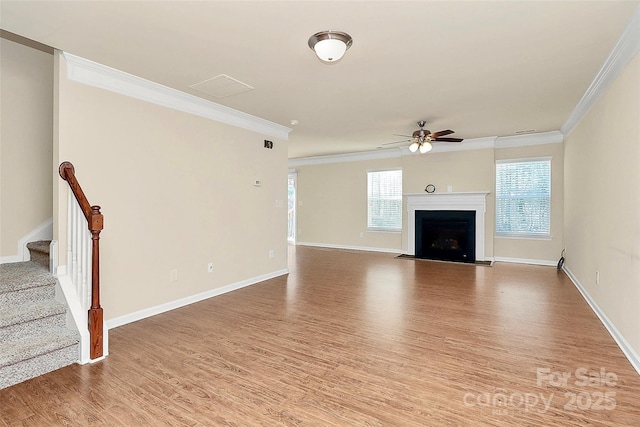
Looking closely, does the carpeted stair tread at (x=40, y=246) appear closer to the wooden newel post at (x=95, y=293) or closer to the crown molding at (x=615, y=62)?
the wooden newel post at (x=95, y=293)

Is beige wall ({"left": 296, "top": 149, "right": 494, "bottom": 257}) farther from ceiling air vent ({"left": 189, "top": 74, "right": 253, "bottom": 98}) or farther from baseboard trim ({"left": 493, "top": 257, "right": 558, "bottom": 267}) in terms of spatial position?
ceiling air vent ({"left": 189, "top": 74, "right": 253, "bottom": 98})

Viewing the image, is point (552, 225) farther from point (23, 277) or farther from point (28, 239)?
point (28, 239)

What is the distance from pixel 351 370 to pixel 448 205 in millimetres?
5453

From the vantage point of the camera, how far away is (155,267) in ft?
11.6

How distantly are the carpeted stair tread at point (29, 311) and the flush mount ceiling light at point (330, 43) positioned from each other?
288 cm

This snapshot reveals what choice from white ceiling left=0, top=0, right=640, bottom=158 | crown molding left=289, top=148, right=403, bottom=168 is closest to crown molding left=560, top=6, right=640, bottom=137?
white ceiling left=0, top=0, right=640, bottom=158

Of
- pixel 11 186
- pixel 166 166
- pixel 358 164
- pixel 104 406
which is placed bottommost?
pixel 104 406

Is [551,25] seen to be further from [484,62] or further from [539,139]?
[539,139]

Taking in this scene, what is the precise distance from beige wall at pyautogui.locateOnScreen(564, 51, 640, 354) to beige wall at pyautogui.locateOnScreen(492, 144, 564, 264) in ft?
5.85

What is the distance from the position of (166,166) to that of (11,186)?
1.40 meters

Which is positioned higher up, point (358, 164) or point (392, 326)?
point (358, 164)

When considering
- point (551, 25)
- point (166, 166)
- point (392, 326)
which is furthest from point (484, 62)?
point (166, 166)

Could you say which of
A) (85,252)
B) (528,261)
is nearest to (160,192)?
(85,252)

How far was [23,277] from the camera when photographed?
8.79ft
